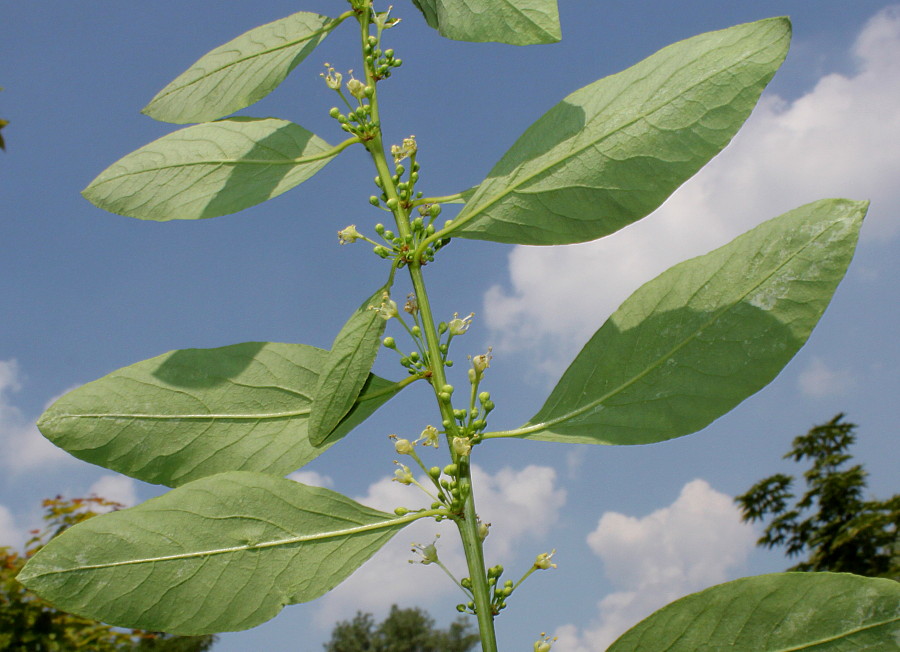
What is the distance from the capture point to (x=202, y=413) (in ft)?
5.22

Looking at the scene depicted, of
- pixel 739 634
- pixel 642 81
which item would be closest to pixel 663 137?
pixel 642 81

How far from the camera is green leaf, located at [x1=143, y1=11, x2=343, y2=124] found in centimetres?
178

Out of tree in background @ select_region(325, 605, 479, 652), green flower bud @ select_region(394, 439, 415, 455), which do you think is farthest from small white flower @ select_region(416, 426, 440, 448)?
tree in background @ select_region(325, 605, 479, 652)

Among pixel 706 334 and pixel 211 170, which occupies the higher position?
pixel 211 170

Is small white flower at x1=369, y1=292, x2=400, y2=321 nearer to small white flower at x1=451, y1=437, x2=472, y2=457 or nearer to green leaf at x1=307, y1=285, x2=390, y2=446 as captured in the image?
green leaf at x1=307, y1=285, x2=390, y2=446

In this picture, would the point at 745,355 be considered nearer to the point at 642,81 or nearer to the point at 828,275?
the point at 828,275

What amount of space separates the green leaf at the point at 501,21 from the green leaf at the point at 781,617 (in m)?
1.05

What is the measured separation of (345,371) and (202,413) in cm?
37

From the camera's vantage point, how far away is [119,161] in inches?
67.9

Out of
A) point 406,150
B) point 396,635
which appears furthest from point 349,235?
point 396,635

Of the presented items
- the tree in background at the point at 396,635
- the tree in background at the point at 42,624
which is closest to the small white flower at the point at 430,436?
the tree in background at the point at 42,624

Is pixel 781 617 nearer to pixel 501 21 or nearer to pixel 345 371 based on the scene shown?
pixel 345 371

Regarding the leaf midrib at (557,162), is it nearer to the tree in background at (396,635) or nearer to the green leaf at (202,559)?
the green leaf at (202,559)

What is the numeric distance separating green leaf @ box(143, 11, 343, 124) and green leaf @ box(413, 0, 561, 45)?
18.0 inches
